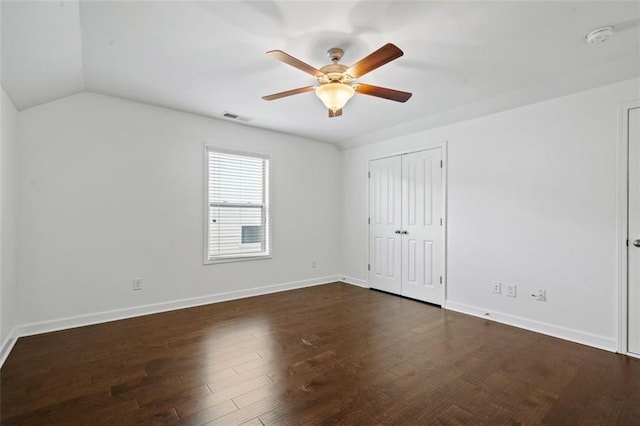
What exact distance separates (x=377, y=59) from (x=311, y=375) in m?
2.35

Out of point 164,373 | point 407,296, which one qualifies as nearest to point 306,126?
point 407,296

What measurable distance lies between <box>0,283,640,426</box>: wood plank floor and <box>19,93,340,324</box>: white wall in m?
0.50

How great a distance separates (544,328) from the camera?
3125 millimetres

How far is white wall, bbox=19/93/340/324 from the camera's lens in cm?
305

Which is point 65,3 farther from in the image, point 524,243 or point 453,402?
point 524,243

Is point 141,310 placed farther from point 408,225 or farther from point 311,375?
point 408,225

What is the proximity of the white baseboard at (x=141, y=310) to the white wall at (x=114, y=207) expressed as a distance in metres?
0.06

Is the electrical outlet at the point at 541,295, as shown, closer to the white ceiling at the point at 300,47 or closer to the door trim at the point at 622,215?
the door trim at the point at 622,215

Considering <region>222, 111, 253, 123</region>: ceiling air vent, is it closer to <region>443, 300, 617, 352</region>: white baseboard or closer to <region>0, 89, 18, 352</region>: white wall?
<region>0, 89, 18, 352</region>: white wall

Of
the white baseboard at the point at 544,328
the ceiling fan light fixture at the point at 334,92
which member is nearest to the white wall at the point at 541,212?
the white baseboard at the point at 544,328

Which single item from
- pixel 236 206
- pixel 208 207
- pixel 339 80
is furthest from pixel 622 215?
pixel 208 207

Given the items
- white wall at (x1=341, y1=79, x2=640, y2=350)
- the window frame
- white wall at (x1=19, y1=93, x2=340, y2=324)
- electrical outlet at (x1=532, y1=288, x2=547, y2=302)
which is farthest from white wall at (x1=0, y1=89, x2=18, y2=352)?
electrical outlet at (x1=532, y1=288, x2=547, y2=302)

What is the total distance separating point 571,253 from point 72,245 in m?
5.22

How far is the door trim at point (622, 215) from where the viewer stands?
106 inches
